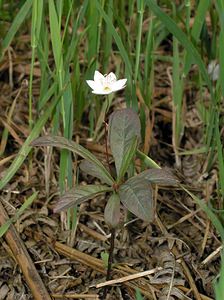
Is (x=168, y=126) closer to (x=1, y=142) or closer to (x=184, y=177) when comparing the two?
(x=184, y=177)

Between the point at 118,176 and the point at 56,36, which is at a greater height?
the point at 56,36

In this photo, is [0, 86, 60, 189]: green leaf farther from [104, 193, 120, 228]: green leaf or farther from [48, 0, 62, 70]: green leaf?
[104, 193, 120, 228]: green leaf

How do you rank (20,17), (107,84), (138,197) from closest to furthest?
(138,197) < (107,84) < (20,17)

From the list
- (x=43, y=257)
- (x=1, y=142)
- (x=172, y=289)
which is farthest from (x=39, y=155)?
(x=172, y=289)

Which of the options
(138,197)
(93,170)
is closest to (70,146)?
(93,170)

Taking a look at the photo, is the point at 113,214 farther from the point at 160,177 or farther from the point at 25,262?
the point at 25,262

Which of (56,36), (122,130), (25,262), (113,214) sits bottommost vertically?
(25,262)

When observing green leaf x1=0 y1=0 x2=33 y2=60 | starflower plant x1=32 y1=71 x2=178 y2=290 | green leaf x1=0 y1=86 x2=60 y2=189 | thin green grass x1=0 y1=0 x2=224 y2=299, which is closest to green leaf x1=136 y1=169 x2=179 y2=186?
starflower plant x1=32 y1=71 x2=178 y2=290
